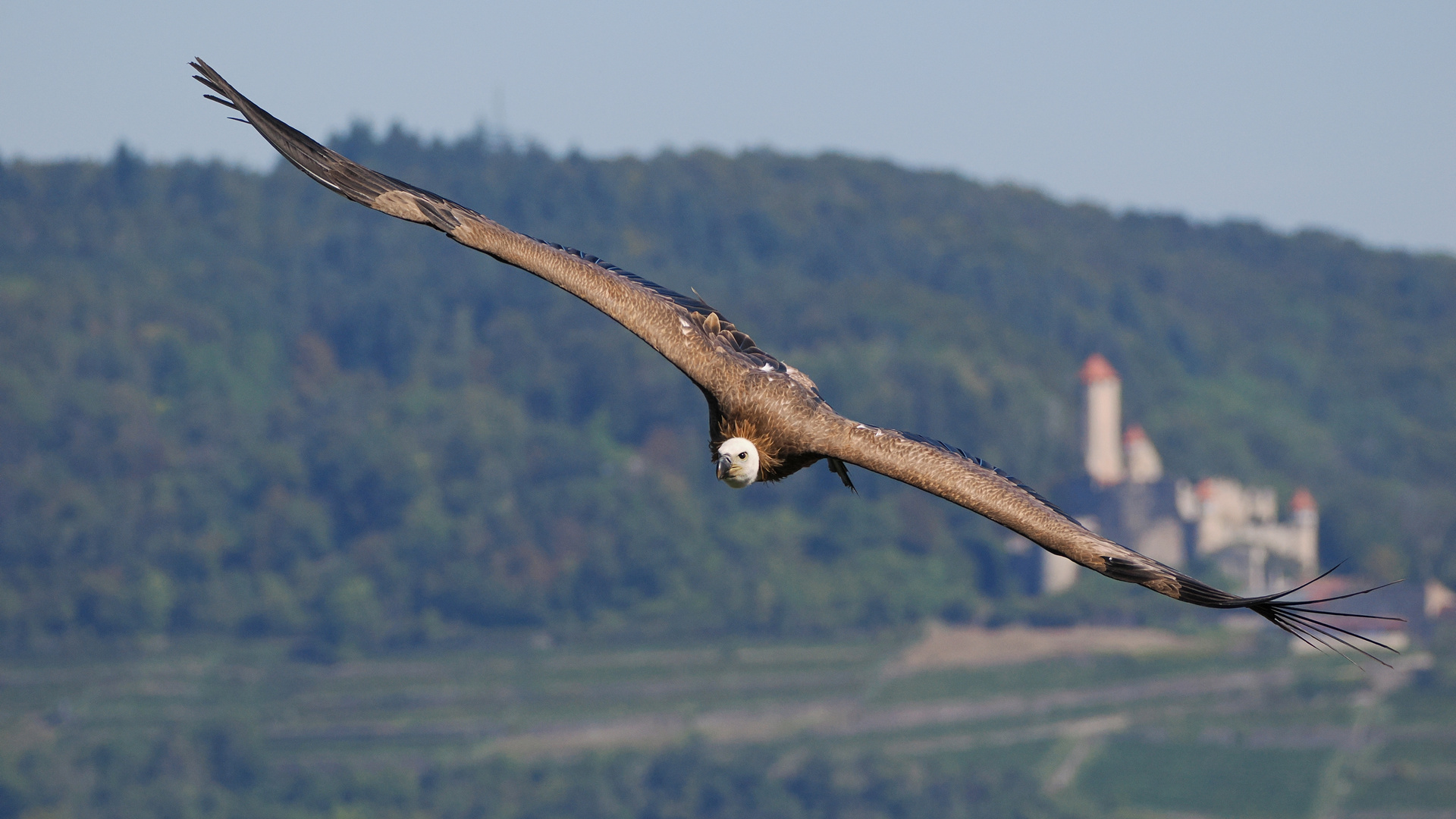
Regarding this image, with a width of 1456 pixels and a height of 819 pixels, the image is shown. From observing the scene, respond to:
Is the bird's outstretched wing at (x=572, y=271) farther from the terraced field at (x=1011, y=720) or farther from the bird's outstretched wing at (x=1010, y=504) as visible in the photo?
the terraced field at (x=1011, y=720)

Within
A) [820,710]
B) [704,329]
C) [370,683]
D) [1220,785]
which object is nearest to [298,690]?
[370,683]

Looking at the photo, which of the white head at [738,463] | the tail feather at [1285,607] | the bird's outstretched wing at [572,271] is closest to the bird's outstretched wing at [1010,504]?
the tail feather at [1285,607]

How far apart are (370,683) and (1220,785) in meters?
73.7

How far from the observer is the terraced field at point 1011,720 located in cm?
17250

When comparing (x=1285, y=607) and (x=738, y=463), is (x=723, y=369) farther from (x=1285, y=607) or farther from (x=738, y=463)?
(x=1285, y=607)

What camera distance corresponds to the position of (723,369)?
22.0 meters

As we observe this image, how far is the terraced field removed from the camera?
172500 millimetres

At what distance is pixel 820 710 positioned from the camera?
194250 mm

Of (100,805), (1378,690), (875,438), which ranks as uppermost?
(875,438)

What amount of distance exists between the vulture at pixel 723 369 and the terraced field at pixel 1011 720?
14925cm

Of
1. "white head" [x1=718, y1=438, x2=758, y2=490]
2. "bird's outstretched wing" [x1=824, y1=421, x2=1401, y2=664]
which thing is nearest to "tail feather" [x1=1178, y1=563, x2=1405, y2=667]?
"bird's outstretched wing" [x1=824, y1=421, x2=1401, y2=664]

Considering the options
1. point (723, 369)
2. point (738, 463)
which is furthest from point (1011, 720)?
point (738, 463)

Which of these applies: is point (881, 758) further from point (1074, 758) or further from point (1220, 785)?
point (1220, 785)

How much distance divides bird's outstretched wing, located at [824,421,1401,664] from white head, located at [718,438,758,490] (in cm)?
70
